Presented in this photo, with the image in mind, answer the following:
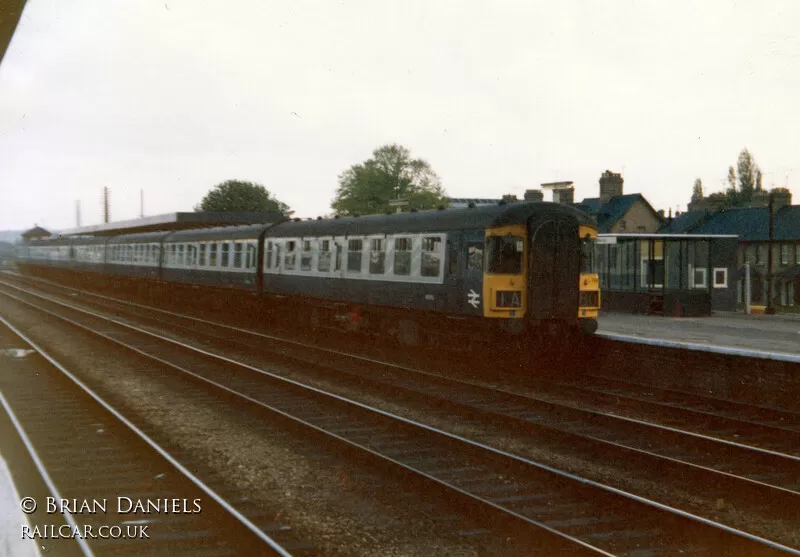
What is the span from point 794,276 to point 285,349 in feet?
142

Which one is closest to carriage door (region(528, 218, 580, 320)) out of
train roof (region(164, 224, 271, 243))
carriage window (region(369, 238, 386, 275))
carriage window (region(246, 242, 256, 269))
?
carriage window (region(369, 238, 386, 275))

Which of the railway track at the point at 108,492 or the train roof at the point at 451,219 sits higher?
the train roof at the point at 451,219

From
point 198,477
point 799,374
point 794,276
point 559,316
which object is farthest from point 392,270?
point 794,276

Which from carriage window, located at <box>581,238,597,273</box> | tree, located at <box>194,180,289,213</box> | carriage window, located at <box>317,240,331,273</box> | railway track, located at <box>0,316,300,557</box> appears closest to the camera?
railway track, located at <box>0,316,300,557</box>

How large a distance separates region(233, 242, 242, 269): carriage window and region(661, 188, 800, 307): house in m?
35.6

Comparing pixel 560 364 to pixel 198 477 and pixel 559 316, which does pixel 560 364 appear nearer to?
pixel 559 316

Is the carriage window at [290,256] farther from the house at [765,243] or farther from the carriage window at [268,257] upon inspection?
the house at [765,243]

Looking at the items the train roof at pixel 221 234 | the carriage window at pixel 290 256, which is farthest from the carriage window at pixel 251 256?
the carriage window at pixel 290 256

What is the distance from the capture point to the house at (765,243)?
51250 mm

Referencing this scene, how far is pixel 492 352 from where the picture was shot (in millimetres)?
15633

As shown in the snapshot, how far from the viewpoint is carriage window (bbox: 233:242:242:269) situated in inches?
1002

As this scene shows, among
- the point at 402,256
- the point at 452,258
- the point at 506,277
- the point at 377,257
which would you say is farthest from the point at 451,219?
the point at 377,257

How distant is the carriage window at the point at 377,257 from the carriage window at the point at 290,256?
4.48 metres

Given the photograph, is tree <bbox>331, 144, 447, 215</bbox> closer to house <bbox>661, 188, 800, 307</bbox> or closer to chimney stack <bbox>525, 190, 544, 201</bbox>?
chimney stack <bbox>525, 190, 544, 201</bbox>
